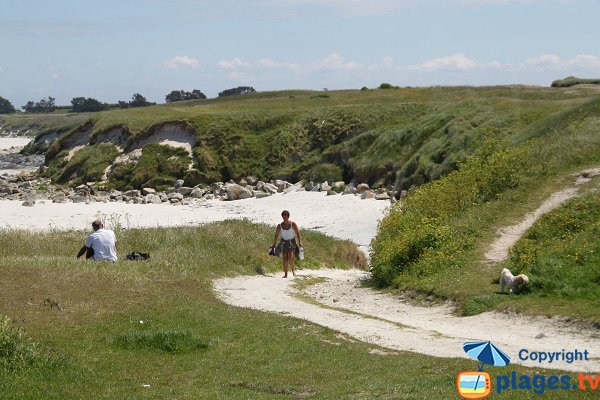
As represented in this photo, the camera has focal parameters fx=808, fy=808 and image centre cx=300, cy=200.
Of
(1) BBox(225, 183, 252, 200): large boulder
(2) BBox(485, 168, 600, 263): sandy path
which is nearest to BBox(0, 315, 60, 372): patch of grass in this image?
(2) BBox(485, 168, 600, 263): sandy path

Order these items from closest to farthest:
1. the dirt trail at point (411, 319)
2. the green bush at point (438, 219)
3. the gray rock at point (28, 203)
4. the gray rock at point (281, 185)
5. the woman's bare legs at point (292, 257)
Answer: the dirt trail at point (411, 319) < the green bush at point (438, 219) < the woman's bare legs at point (292, 257) < the gray rock at point (28, 203) < the gray rock at point (281, 185)

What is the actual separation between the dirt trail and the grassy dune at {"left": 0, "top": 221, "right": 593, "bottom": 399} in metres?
0.94

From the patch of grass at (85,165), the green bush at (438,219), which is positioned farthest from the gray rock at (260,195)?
the green bush at (438,219)

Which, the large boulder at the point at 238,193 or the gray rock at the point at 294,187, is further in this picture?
the gray rock at the point at 294,187

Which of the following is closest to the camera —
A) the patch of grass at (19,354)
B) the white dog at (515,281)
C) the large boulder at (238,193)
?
the patch of grass at (19,354)

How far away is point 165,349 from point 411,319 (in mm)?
6646

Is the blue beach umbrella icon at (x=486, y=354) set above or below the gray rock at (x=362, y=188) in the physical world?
above

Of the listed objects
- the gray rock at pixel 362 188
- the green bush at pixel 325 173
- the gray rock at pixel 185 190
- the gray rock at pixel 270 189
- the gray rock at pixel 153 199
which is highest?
the green bush at pixel 325 173

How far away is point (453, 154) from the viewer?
164 feet

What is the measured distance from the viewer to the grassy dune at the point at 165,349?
12.2 meters

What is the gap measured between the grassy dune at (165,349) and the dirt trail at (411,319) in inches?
37.0

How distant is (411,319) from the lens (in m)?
19.3

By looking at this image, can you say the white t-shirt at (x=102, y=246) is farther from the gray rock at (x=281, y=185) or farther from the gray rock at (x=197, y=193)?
Answer: the gray rock at (x=197, y=193)

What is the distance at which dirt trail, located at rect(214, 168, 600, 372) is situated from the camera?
15430 millimetres
